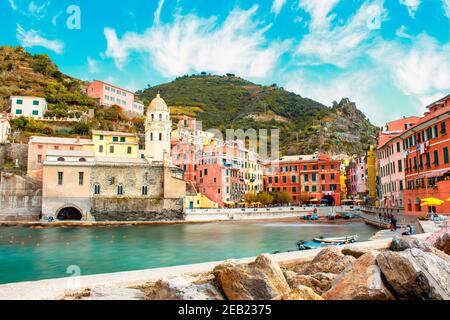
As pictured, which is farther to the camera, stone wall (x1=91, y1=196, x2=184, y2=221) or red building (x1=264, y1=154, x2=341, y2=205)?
red building (x1=264, y1=154, x2=341, y2=205)

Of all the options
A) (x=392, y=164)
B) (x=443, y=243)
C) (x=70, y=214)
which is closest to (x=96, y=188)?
(x=70, y=214)

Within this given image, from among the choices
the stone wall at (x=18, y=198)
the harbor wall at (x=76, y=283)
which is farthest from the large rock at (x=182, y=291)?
the stone wall at (x=18, y=198)

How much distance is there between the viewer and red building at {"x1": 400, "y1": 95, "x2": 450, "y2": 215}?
27.3 meters

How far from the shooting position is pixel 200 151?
60.5 metres

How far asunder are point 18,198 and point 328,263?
47905mm

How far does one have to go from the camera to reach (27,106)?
65562 millimetres

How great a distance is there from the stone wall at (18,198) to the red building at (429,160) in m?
44.3

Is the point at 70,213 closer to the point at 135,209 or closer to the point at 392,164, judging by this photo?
the point at 135,209

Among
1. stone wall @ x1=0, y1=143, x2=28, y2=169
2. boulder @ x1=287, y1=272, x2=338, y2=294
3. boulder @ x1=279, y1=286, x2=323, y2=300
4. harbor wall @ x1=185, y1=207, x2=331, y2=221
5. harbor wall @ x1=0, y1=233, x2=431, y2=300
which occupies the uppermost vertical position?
stone wall @ x1=0, y1=143, x2=28, y2=169

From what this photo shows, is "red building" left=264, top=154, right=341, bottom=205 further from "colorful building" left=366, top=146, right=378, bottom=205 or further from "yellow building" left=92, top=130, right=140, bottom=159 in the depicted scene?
"yellow building" left=92, top=130, right=140, bottom=159

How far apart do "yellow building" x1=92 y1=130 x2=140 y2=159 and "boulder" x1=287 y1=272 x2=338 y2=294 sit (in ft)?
177

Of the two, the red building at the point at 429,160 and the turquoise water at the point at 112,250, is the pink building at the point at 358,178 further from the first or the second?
the turquoise water at the point at 112,250

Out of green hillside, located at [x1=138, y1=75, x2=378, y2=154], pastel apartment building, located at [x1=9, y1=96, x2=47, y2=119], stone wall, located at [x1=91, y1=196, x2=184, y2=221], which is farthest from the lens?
green hillside, located at [x1=138, y1=75, x2=378, y2=154]

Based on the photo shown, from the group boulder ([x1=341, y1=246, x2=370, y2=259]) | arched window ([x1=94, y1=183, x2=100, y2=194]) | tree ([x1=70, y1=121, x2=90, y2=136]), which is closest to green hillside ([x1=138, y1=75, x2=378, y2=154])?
tree ([x1=70, y1=121, x2=90, y2=136])
